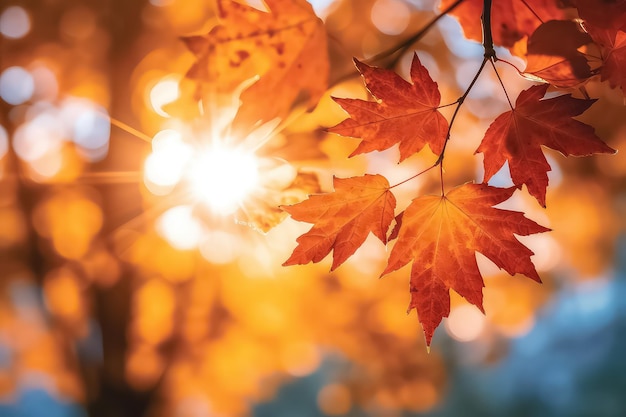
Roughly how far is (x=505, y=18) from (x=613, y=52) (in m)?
0.31

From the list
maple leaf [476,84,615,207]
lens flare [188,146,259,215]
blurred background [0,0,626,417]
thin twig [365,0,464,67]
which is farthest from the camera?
blurred background [0,0,626,417]

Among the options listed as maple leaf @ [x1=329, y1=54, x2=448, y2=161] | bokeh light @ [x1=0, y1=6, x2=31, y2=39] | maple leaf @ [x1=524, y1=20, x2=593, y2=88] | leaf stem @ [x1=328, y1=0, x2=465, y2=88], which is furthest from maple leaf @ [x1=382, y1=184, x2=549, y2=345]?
bokeh light @ [x1=0, y1=6, x2=31, y2=39]

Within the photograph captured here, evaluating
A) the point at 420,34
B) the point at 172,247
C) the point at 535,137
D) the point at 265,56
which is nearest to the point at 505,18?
the point at 420,34

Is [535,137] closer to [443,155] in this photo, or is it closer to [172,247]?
[443,155]

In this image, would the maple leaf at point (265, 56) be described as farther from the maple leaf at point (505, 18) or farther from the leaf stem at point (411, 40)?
the maple leaf at point (505, 18)

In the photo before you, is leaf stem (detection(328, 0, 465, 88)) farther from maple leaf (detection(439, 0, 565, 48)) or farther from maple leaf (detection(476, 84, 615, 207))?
maple leaf (detection(476, 84, 615, 207))

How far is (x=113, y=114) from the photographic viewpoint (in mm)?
2441

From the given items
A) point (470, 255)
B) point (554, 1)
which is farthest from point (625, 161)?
point (470, 255)

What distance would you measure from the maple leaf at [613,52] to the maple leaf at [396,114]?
0.95 feet

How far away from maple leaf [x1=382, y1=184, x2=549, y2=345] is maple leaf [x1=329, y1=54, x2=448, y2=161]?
11 cm

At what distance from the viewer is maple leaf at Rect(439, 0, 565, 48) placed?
999mm

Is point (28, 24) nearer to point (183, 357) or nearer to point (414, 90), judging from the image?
point (183, 357)

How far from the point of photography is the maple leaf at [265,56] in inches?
39.9

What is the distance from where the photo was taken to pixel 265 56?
1.05m
